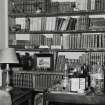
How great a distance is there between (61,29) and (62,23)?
101 millimetres

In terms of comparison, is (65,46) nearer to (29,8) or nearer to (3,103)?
(29,8)

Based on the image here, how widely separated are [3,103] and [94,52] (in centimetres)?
218

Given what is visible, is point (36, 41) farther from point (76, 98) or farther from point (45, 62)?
point (76, 98)

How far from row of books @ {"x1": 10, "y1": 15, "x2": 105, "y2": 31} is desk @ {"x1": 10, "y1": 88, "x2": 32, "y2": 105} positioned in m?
1.64

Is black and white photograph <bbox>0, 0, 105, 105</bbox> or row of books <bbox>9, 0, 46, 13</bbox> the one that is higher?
row of books <bbox>9, 0, 46, 13</bbox>

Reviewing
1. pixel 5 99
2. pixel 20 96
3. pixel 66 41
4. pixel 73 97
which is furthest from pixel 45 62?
pixel 73 97

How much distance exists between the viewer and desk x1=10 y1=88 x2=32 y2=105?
275 centimetres

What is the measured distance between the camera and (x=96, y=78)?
2555mm

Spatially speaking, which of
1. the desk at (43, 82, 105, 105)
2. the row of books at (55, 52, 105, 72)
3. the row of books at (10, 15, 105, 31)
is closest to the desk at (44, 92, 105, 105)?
the desk at (43, 82, 105, 105)

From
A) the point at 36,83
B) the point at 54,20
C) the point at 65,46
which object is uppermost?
the point at 54,20

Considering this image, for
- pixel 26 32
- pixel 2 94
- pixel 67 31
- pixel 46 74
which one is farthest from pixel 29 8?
pixel 2 94

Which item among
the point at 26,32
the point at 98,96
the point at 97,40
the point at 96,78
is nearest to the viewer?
the point at 98,96

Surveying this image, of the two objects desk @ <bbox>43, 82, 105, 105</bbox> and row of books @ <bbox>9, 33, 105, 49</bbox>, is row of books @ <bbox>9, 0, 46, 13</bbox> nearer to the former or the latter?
row of books @ <bbox>9, 33, 105, 49</bbox>

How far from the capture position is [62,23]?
4.49m
